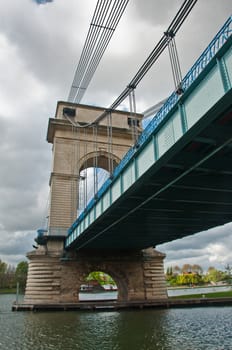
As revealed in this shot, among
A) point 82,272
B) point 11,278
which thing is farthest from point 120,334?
point 11,278

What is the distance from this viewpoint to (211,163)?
11.9m

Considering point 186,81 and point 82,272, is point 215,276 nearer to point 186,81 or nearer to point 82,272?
point 82,272

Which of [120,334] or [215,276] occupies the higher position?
[215,276]

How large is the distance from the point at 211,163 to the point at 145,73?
9.86 m

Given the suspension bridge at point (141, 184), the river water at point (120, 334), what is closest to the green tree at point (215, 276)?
the suspension bridge at point (141, 184)

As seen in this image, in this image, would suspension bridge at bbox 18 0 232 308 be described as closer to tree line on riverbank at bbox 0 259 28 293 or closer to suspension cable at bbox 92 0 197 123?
suspension cable at bbox 92 0 197 123

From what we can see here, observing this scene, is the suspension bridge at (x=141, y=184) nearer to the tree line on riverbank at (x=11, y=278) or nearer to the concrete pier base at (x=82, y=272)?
the concrete pier base at (x=82, y=272)

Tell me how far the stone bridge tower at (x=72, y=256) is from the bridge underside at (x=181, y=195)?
4.14m

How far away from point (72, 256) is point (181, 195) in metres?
18.7

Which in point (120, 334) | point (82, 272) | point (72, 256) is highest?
point (72, 256)

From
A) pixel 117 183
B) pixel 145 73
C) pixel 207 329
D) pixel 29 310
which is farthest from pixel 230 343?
pixel 29 310

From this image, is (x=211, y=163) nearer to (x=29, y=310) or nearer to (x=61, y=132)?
(x=29, y=310)

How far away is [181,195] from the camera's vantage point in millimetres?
16078

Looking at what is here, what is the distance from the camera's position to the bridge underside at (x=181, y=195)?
9.94 m
